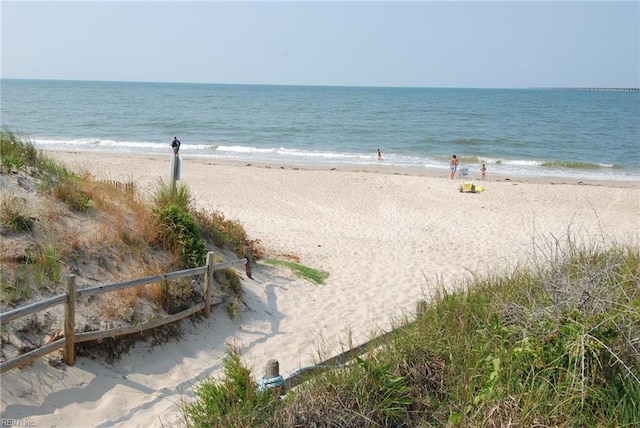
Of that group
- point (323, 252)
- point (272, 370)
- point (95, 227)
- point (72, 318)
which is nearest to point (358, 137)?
point (323, 252)

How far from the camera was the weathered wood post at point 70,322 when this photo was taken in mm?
5652

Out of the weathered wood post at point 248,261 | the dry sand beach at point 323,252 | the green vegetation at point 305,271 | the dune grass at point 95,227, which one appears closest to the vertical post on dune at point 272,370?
the dry sand beach at point 323,252

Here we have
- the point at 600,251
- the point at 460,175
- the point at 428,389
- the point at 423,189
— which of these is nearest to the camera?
the point at 428,389

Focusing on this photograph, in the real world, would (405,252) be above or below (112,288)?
below

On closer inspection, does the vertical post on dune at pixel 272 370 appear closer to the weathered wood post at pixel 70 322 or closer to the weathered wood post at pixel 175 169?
the weathered wood post at pixel 70 322

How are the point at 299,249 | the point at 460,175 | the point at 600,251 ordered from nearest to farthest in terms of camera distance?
the point at 600,251 → the point at 299,249 → the point at 460,175

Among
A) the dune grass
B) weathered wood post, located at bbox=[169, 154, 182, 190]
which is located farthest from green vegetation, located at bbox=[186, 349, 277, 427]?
weathered wood post, located at bbox=[169, 154, 182, 190]

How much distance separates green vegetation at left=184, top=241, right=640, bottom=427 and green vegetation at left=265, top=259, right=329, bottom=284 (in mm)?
5229

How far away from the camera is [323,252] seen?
1257 centimetres

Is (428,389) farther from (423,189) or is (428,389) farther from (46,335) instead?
(423,189)

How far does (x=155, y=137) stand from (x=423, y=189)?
24553mm

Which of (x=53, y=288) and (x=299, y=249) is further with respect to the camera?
(x=299, y=249)

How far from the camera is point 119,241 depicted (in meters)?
7.75

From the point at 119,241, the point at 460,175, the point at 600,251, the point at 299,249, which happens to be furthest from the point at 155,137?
the point at 600,251
